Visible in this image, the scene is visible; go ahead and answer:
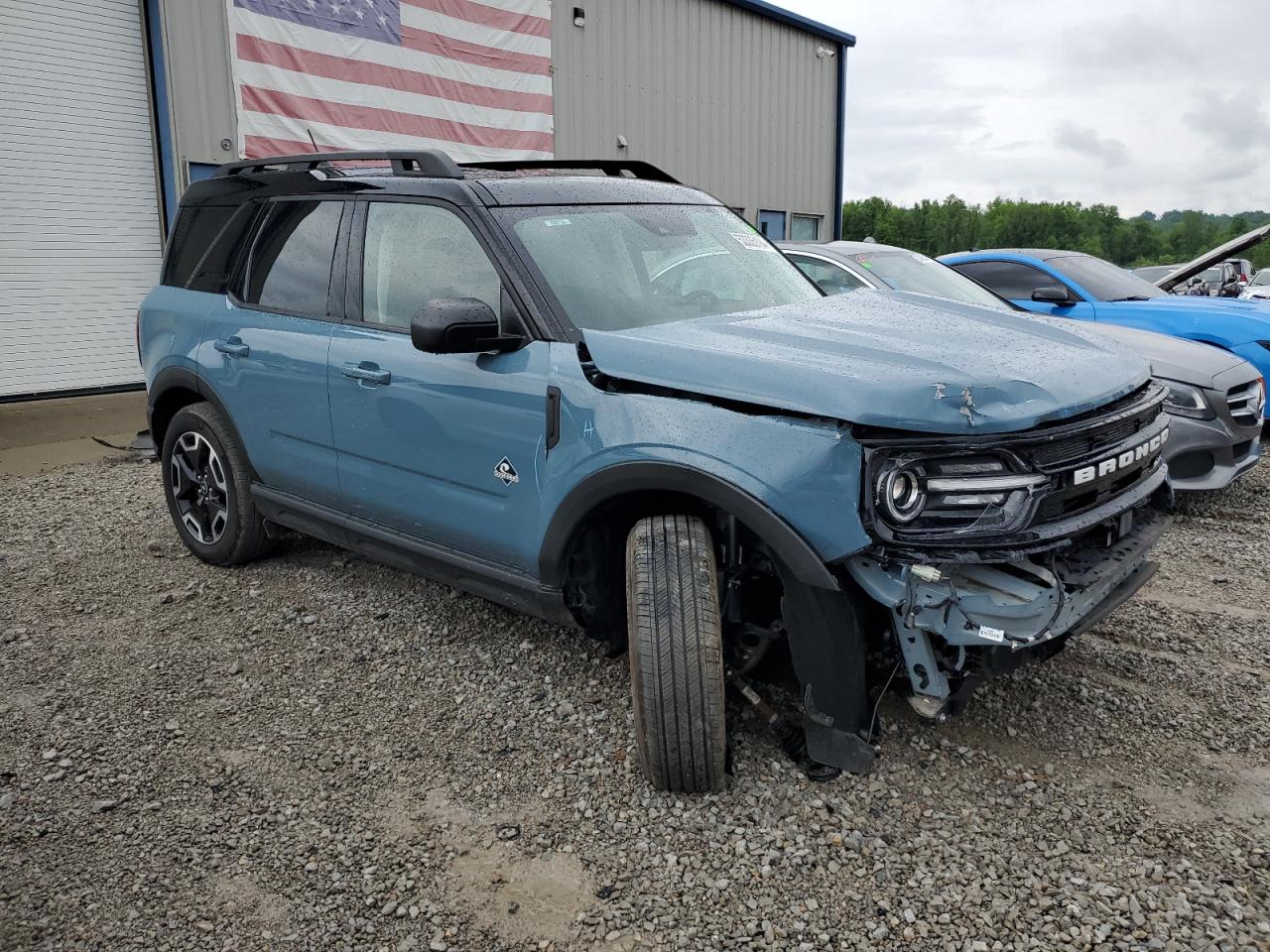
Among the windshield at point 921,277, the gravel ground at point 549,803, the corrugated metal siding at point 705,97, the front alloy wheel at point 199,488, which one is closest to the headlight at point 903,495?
the gravel ground at point 549,803

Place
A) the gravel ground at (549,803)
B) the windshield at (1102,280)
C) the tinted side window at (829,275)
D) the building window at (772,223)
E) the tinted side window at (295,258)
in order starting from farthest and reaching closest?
1. the building window at (772,223)
2. the windshield at (1102,280)
3. the tinted side window at (829,275)
4. the tinted side window at (295,258)
5. the gravel ground at (549,803)

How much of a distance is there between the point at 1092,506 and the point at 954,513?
538 millimetres

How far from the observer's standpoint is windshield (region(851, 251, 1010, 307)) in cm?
632

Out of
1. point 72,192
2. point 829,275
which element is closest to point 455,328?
point 829,275

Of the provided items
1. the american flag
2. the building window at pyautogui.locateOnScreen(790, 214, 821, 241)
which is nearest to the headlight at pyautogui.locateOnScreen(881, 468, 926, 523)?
the american flag

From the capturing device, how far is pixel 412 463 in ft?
11.5

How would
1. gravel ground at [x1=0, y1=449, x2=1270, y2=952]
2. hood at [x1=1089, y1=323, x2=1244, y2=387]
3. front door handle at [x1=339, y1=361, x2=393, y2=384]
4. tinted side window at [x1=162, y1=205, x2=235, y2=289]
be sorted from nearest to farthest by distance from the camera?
gravel ground at [x1=0, y1=449, x2=1270, y2=952]
front door handle at [x1=339, y1=361, x2=393, y2=384]
tinted side window at [x1=162, y1=205, x2=235, y2=289]
hood at [x1=1089, y1=323, x2=1244, y2=387]

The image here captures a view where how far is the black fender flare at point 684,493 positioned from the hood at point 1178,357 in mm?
3635

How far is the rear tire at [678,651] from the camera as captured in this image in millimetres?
2691

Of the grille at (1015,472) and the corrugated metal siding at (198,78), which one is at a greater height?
the corrugated metal siding at (198,78)

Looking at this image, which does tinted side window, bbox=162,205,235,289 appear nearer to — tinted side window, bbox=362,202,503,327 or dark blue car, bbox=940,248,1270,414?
tinted side window, bbox=362,202,503,327

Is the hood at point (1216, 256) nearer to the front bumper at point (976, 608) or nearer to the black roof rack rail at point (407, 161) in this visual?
the front bumper at point (976, 608)

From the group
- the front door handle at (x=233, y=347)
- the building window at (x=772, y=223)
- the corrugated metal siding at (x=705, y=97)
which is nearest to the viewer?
the front door handle at (x=233, y=347)

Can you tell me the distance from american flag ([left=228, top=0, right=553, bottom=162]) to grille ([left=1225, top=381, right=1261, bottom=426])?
8.66m
